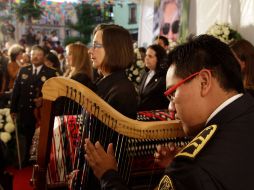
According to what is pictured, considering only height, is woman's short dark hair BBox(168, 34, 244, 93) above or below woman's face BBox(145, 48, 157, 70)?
above

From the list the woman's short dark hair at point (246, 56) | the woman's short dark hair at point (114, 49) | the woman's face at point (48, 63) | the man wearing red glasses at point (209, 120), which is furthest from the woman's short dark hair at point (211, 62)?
the woman's face at point (48, 63)

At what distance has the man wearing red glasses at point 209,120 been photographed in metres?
0.72

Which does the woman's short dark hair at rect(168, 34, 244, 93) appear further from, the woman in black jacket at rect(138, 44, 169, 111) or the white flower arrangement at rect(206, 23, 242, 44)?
the white flower arrangement at rect(206, 23, 242, 44)

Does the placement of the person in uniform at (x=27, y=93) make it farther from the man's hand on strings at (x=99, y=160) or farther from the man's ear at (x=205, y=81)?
the man's ear at (x=205, y=81)

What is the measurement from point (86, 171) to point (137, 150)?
359 mm

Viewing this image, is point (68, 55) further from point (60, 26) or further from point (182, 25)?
point (60, 26)

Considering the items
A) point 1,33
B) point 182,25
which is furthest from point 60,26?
point 182,25

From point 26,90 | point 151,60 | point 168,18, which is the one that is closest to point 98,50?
point 151,60

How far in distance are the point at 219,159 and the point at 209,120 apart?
0.17m

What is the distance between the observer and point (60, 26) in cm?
1509

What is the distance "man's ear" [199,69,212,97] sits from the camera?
0.87 metres

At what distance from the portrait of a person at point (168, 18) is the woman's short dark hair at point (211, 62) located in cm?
510

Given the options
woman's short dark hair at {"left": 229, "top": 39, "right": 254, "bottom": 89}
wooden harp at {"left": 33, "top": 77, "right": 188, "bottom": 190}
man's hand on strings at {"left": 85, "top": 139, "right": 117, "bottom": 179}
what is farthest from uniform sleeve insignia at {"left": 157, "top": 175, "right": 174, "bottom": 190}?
woman's short dark hair at {"left": 229, "top": 39, "right": 254, "bottom": 89}

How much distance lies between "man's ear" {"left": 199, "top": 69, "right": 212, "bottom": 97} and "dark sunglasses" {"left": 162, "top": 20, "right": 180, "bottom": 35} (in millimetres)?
5212
